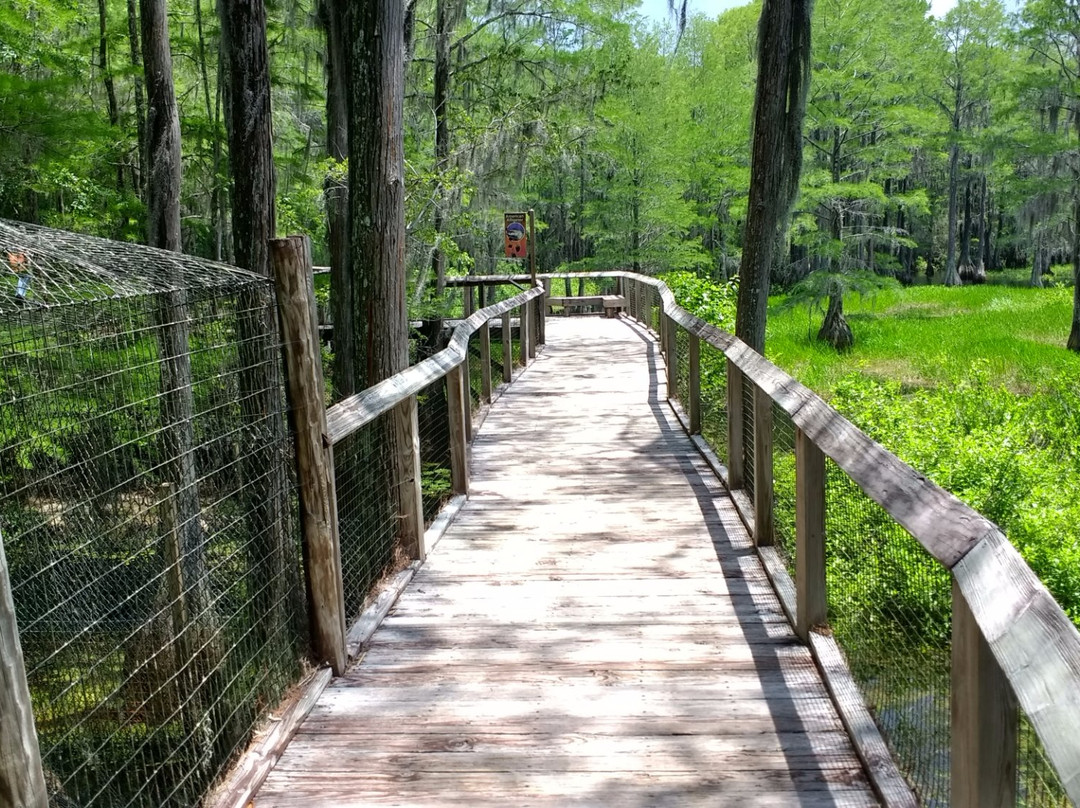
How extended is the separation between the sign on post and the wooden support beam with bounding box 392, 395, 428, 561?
1192 centimetres

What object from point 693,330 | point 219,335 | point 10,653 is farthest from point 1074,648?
point 693,330

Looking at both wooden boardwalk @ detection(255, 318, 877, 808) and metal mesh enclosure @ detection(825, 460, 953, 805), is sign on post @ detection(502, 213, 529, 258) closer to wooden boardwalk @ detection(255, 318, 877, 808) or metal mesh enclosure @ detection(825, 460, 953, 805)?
wooden boardwalk @ detection(255, 318, 877, 808)

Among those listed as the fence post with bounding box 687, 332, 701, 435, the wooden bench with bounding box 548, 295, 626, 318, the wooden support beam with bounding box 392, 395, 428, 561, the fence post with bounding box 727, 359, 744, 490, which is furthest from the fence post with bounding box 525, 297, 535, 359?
the wooden support beam with bounding box 392, 395, 428, 561

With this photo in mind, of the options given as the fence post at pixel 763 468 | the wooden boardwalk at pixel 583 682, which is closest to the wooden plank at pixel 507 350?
the wooden boardwalk at pixel 583 682

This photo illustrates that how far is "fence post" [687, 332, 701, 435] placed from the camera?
7770 mm

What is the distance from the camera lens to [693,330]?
734 cm

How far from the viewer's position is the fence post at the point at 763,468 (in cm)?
476

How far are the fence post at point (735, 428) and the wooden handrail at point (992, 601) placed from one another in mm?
2549

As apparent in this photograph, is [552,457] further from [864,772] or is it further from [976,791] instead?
[976,791]

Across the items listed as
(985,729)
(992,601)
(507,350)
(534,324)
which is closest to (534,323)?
(534,324)

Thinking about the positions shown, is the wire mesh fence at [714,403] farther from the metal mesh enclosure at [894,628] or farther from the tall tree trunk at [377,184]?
the metal mesh enclosure at [894,628]

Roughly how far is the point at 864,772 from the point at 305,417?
218cm

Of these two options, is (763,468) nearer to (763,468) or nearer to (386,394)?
(763,468)

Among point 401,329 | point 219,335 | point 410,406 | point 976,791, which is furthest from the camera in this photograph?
point 401,329
